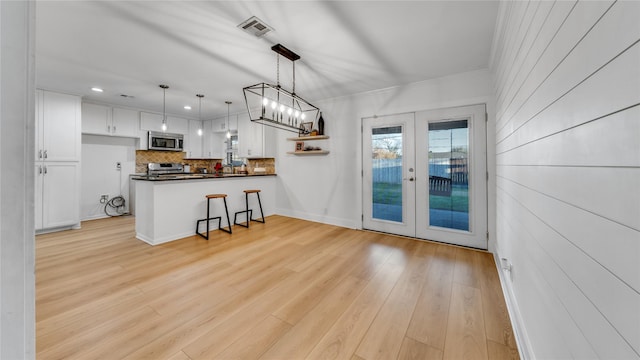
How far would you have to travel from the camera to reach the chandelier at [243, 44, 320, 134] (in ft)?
9.45

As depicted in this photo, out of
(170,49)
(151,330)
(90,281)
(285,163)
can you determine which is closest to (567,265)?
(151,330)

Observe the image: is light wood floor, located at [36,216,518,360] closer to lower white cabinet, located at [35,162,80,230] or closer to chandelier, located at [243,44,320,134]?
lower white cabinet, located at [35,162,80,230]

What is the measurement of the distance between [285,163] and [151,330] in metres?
3.93

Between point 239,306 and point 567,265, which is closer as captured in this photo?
point 567,265

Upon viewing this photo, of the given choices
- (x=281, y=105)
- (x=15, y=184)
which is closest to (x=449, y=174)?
(x=281, y=105)

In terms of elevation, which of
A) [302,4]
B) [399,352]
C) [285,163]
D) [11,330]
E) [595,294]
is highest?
[302,4]

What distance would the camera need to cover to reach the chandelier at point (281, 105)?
2.88 meters

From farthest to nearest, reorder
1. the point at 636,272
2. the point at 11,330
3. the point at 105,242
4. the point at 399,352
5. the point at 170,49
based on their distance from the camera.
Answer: the point at 105,242
the point at 170,49
the point at 399,352
the point at 636,272
the point at 11,330

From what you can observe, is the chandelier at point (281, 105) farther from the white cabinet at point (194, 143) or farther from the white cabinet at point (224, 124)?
the white cabinet at point (194, 143)

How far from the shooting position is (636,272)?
1.78 feet

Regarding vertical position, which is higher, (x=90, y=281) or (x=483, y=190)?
(x=483, y=190)

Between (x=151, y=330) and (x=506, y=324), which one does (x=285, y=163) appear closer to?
(x=151, y=330)

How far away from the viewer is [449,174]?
11.3ft

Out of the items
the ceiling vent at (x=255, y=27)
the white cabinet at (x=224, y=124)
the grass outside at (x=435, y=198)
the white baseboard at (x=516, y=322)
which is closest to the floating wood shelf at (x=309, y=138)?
the grass outside at (x=435, y=198)
